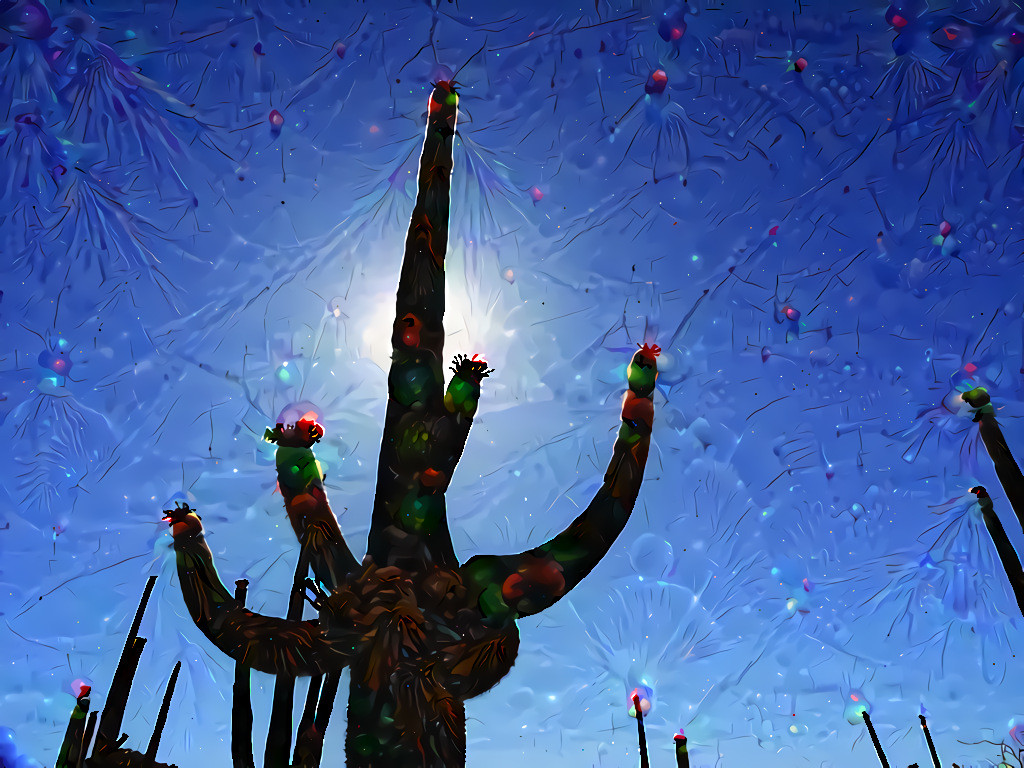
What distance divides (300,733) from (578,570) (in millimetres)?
2155

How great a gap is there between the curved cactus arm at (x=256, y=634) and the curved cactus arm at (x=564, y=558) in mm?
820

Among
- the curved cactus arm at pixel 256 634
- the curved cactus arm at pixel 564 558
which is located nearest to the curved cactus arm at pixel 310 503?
the curved cactus arm at pixel 256 634

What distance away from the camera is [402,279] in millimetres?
4316

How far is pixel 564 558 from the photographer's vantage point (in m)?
3.73

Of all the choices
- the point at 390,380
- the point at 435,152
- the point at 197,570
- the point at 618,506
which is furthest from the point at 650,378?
the point at 197,570

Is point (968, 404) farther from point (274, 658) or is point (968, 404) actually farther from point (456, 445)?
point (274, 658)

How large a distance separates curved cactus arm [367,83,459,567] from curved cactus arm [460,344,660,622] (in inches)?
13.1

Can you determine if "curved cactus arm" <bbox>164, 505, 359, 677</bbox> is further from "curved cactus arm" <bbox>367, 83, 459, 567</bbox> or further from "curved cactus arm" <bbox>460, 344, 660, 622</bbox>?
"curved cactus arm" <bbox>460, 344, 660, 622</bbox>

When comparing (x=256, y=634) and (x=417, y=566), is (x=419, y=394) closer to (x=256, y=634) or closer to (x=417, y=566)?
(x=417, y=566)

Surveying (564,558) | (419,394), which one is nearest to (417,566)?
(564,558)

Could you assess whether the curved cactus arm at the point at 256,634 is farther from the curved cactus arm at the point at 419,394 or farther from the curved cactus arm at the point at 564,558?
the curved cactus arm at the point at 564,558

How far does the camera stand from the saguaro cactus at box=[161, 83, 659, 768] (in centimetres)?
334

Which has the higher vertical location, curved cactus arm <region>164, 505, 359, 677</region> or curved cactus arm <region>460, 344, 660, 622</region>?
curved cactus arm <region>460, 344, 660, 622</region>

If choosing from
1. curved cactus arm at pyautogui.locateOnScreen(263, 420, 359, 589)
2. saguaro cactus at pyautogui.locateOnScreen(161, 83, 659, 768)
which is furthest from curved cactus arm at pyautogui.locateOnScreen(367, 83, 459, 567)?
curved cactus arm at pyautogui.locateOnScreen(263, 420, 359, 589)
